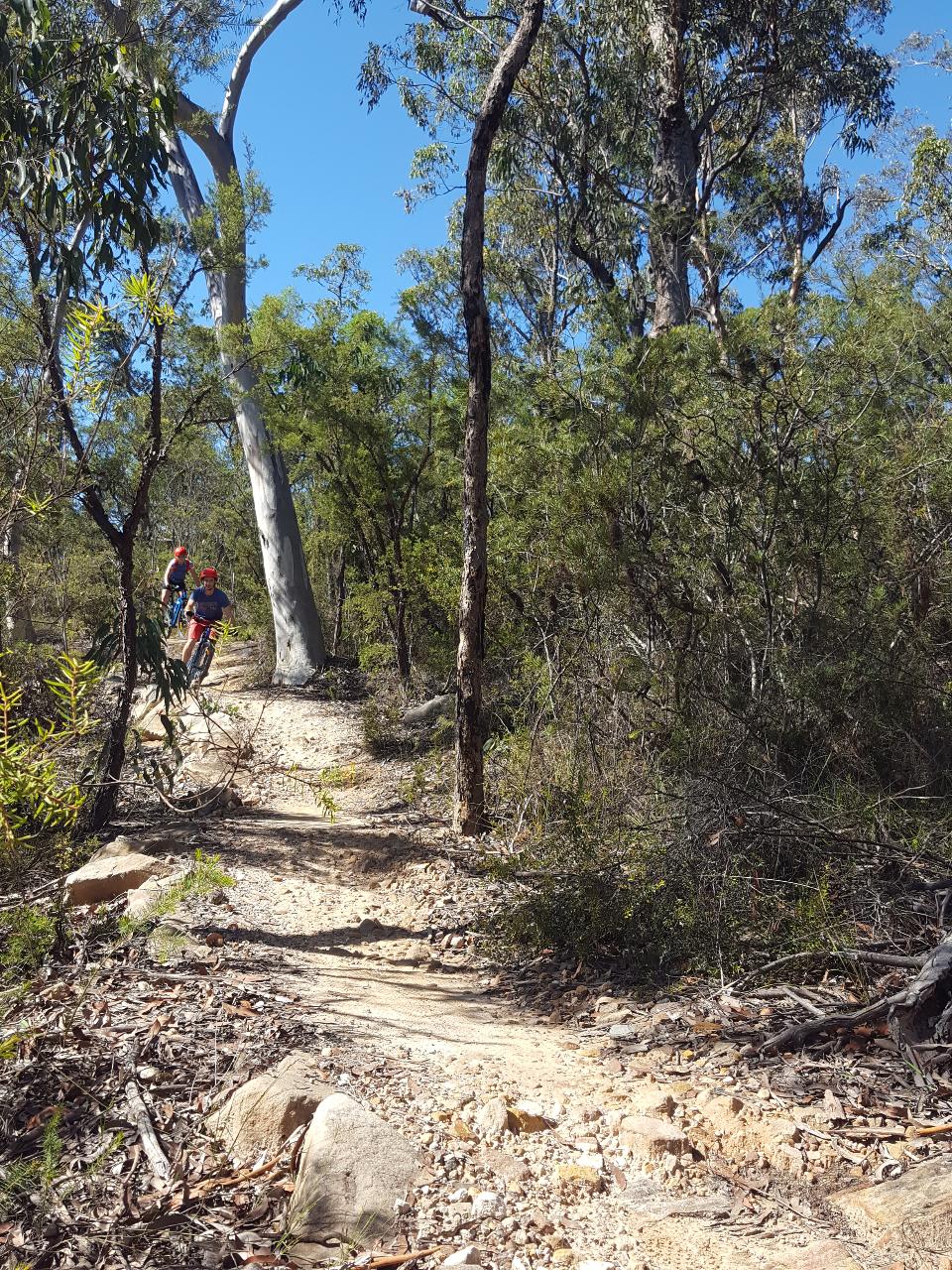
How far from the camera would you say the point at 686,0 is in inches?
456

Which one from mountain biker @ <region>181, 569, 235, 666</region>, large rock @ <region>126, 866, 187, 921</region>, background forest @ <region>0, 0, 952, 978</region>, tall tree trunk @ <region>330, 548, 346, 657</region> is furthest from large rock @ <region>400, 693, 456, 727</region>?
large rock @ <region>126, 866, 187, 921</region>

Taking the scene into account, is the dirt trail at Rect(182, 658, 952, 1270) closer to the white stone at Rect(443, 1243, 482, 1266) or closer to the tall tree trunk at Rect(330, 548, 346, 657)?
the white stone at Rect(443, 1243, 482, 1266)

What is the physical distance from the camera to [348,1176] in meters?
2.70

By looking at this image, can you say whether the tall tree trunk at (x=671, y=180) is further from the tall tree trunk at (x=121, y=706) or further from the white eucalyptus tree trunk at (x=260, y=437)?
the tall tree trunk at (x=121, y=706)

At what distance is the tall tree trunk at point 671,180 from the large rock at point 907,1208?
28.5 feet

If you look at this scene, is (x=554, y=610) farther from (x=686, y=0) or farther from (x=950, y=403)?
(x=686, y=0)

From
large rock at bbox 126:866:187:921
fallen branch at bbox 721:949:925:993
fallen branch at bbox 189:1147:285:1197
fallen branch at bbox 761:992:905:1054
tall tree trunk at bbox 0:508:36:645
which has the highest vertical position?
tall tree trunk at bbox 0:508:36:645

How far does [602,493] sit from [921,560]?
2.01 meters

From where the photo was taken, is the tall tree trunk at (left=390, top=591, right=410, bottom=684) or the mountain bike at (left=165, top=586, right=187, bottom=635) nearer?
the mountain bike at (left=165, top=586, right=187, bottom=635)

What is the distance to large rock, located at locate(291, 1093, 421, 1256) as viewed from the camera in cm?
257

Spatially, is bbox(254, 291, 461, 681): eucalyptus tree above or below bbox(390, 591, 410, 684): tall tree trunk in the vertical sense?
above

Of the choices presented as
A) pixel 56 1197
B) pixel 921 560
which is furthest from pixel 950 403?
pixel 56 1197

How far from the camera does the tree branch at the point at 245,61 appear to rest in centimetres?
1284

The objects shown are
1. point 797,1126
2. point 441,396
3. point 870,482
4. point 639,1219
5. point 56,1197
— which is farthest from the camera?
point 441,396
